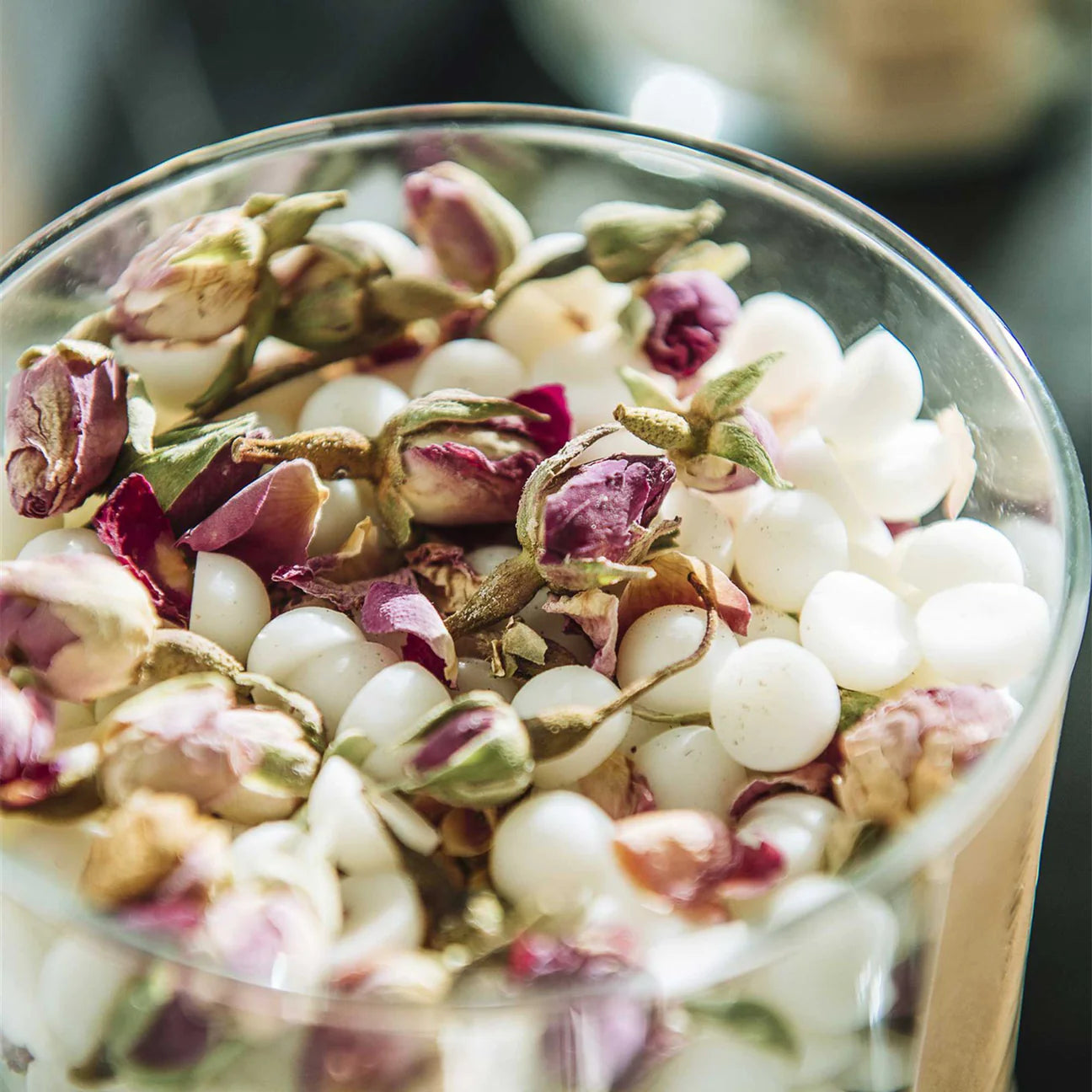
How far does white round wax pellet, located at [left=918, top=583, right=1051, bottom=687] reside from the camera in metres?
0.23

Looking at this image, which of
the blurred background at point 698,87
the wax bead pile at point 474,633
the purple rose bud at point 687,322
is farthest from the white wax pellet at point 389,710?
the blurred background at point 698,87

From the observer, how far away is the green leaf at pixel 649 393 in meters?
0.27

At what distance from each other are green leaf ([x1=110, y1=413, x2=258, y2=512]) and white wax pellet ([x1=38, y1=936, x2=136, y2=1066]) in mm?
89

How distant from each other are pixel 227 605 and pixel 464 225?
11 centimetres

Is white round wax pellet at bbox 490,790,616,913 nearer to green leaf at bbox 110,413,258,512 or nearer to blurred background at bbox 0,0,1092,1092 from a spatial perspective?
green leaf at bbox 110,413,258,512

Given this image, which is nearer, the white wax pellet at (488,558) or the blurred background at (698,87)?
the white wax pellet at (488,558)

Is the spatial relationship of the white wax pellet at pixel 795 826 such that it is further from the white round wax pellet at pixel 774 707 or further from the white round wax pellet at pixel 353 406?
the white round wax pellet at pixel 353 406

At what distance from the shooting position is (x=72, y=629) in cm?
23

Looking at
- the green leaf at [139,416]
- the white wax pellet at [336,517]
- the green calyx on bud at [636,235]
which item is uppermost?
the green calyx on bud at [636,235]

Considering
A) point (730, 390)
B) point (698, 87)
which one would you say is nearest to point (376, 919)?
point (730, 390)

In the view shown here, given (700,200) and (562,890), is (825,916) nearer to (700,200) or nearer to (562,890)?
(562,890)

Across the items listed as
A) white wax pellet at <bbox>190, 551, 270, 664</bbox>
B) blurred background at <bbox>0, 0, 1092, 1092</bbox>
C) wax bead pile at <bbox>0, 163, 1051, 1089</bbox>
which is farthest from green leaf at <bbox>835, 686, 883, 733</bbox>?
blurred background at <bbox>0, 0, 1092, 1092</bbox>

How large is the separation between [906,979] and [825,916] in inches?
1.8

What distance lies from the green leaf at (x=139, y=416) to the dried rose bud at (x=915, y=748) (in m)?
0.14
